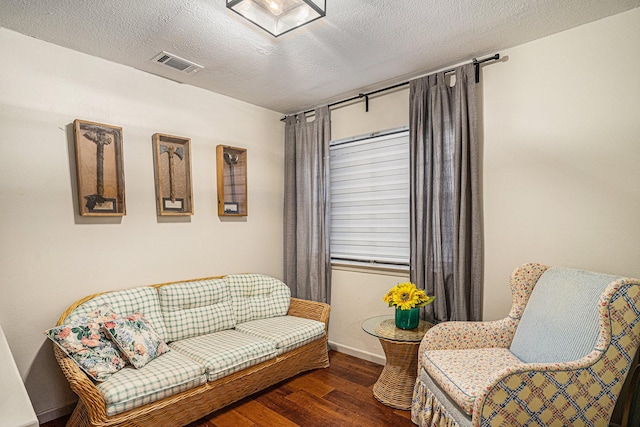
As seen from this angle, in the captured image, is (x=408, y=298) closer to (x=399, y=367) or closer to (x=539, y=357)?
(x=399, y=367)

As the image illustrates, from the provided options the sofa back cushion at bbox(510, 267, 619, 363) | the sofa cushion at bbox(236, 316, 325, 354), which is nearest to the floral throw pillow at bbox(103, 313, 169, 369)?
the sofa cushion at bbox(236, 316, 325, 354)

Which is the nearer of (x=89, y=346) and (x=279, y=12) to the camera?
(x=279, y=12)

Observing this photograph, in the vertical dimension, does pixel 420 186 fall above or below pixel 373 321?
above

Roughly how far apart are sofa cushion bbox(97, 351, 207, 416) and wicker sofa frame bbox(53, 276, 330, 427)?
4 cm

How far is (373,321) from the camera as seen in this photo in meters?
2.71

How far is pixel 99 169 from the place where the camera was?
7.89ft

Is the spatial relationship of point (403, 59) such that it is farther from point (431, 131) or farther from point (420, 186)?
point (420, 186)

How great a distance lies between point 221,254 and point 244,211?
1.60 feet

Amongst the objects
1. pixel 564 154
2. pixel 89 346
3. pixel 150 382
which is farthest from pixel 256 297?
pixel 564 154

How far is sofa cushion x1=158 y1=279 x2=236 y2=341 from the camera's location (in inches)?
102

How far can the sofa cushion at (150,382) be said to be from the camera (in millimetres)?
1773

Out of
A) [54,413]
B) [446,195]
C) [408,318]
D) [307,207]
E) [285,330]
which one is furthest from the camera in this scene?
[307,207]

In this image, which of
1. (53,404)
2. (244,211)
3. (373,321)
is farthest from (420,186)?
(53,404)

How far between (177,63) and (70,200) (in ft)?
4.18
